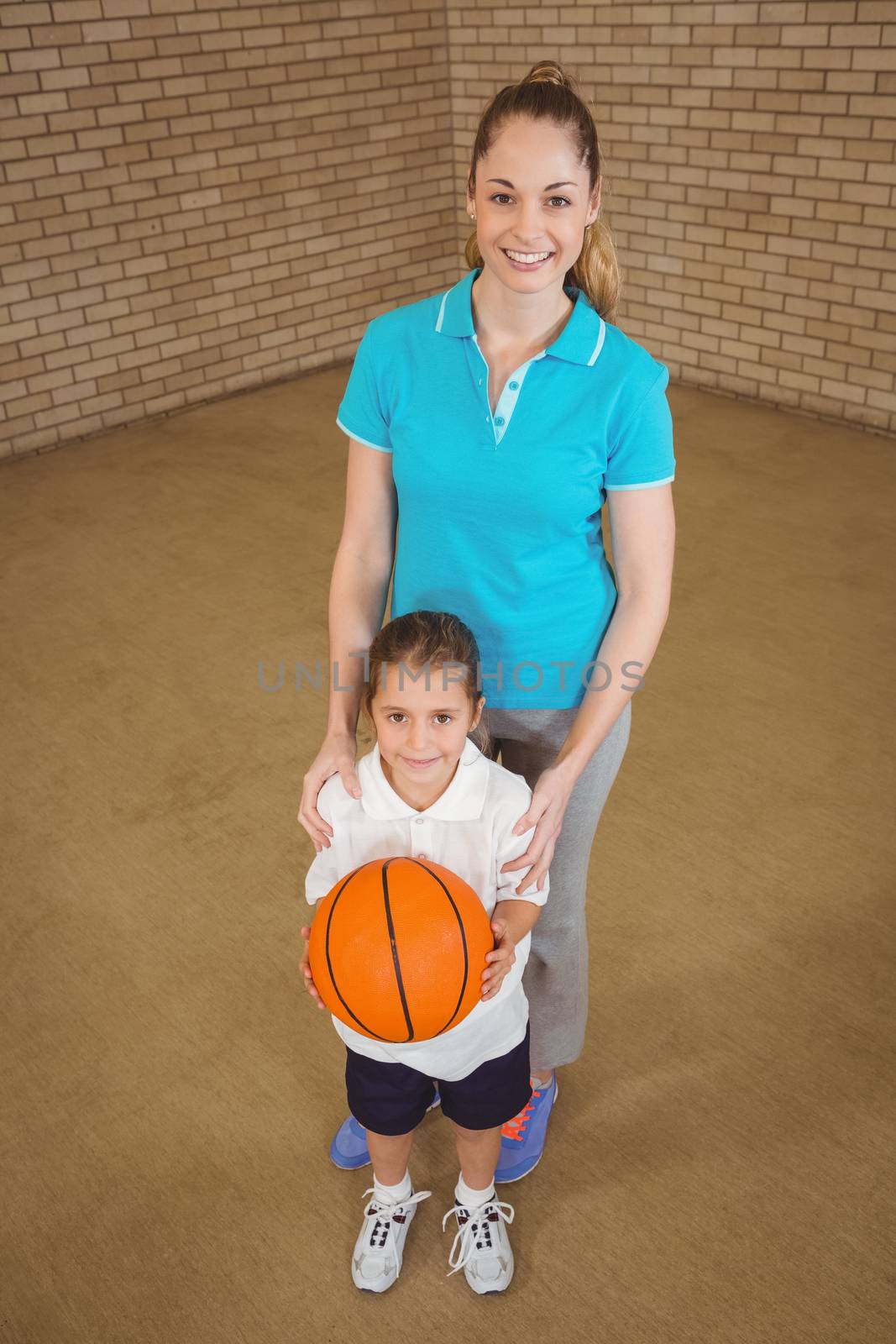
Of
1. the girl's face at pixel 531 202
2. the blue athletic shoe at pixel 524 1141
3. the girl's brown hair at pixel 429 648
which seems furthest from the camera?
the blue athletic shoe at pixel 524 1141

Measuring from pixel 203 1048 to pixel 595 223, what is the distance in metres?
1.83

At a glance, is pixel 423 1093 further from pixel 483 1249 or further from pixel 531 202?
pixel 531 202

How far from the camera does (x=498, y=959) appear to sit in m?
1.61

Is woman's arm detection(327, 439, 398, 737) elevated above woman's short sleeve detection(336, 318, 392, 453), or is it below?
below

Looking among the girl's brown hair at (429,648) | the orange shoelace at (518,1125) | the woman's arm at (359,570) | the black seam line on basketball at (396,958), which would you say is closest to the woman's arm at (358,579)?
the woman's arm at (359,570)

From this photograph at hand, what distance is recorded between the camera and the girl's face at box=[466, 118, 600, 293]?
57.9 inches

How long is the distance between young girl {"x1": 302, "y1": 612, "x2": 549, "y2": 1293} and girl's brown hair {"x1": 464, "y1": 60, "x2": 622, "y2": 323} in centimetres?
57

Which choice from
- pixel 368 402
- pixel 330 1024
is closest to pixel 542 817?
pixel 368 402

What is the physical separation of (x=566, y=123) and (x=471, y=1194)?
5.61 ft

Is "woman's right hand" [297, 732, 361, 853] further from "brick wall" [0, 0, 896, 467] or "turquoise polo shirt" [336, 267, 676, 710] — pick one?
"brick wall" [0, 0, 896, 467]

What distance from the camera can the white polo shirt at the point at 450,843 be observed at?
165 cm

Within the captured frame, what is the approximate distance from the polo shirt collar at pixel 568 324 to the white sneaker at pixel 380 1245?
144 cm

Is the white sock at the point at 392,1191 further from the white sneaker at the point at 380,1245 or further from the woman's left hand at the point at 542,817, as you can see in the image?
the woman's left hand at the point at 542,817

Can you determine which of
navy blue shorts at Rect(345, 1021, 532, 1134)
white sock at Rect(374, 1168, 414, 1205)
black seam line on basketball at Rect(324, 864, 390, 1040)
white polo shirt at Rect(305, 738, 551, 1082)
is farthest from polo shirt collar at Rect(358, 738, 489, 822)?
white sock at Rect(374, 1168, 414, 1205)
